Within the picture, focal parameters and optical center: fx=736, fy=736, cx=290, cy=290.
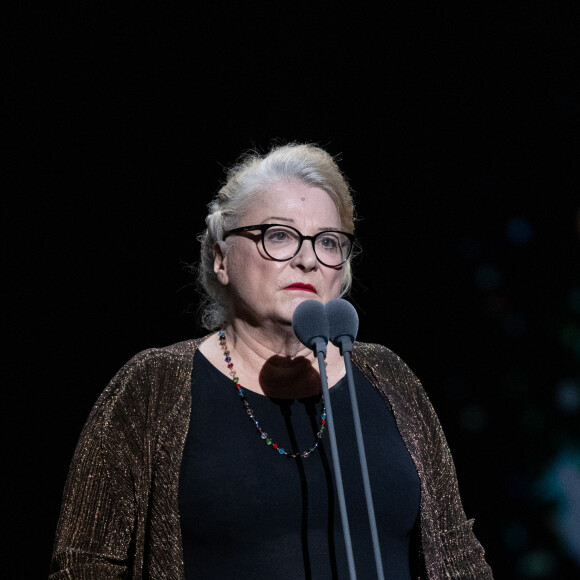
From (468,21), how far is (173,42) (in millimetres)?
832

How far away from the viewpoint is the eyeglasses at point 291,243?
4.72ft

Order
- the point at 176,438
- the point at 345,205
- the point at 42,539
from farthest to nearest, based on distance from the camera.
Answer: the point at 42,539
the point at 345,205
the point at 176,438

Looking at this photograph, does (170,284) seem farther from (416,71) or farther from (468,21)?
(468,21)

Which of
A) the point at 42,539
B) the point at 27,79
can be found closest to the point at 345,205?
the point at 27,79

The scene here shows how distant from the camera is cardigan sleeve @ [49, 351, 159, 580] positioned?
124cm

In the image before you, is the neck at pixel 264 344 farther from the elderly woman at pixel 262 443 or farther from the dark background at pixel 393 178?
the dark background at pixel 393 178

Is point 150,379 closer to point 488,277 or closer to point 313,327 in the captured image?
point 313,327

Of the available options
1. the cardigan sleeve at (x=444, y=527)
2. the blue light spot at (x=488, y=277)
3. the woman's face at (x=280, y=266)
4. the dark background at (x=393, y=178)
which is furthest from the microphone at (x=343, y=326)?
the blue light spot at (x=488, y=277)

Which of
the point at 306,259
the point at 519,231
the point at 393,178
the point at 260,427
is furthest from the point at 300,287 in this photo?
the point at 519,231

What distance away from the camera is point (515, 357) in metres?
2.06

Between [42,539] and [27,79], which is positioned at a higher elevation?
[27,79]

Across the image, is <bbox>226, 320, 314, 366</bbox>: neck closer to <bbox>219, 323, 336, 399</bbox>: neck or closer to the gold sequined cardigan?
<bbox>219, 323, 336, 399</bbox>: neck

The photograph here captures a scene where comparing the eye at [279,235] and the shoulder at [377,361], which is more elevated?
the eye at [279,235]

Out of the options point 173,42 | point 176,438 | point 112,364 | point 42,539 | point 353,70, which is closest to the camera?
point 176,438
